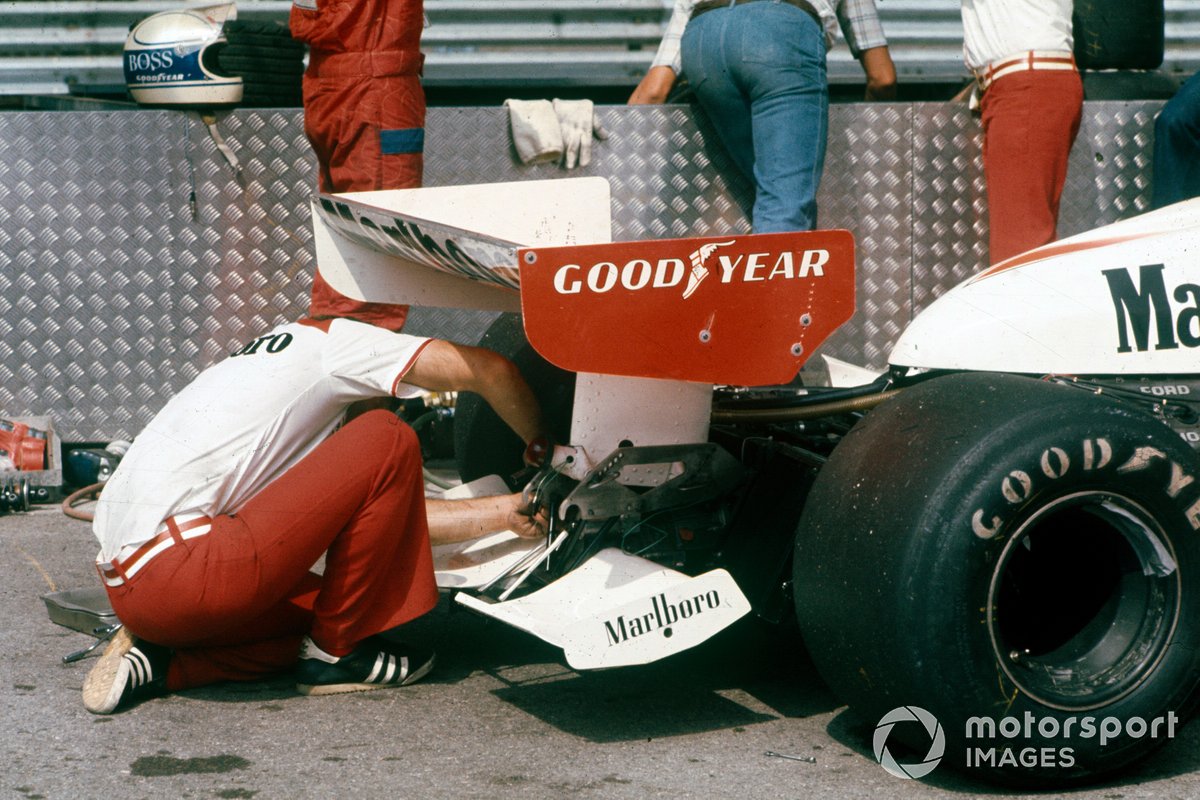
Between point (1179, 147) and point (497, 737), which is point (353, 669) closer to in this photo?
point (497, 737)

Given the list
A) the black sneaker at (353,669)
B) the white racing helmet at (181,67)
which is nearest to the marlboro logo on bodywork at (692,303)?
the black sneaker at (353,669)

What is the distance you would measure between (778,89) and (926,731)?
2905mm

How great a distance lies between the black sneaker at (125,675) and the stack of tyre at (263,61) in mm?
2913

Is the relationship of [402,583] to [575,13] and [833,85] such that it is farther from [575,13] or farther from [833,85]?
[833,85]

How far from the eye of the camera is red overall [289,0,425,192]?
5266 mm

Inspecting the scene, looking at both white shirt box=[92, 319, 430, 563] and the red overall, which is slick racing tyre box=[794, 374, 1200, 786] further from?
the red overall

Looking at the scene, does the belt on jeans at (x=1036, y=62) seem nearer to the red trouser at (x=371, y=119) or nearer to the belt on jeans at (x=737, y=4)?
the belt on jeans at (x=737, y=4)

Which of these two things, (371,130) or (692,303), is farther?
(371,130)

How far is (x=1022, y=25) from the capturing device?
520 cm

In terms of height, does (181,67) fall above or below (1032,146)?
above

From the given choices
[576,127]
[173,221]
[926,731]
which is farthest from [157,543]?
[576,127]

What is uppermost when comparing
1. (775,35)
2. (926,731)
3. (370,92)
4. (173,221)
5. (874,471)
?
(775,35)

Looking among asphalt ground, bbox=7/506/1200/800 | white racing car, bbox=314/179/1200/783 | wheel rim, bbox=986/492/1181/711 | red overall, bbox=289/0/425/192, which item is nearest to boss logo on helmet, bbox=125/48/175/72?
red overall, bbox=289/0/425/192

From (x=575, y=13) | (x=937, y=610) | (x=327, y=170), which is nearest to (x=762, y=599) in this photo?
(x=937, y=610)
